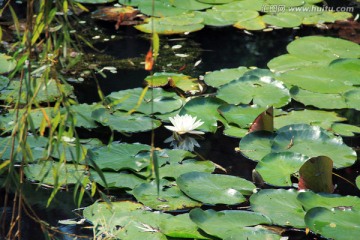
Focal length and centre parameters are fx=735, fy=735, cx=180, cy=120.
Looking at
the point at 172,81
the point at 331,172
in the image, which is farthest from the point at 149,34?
the point at 331,172

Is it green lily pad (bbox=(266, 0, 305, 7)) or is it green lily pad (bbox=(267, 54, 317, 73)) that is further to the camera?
green lily pad (bbox=(266, 0, 305, 7))

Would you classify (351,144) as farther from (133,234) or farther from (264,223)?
(133,234)

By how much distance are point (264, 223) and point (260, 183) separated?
12.4 inches

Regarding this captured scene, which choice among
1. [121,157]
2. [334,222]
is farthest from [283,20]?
[334,222]

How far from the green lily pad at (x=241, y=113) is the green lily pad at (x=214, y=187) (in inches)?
18.2

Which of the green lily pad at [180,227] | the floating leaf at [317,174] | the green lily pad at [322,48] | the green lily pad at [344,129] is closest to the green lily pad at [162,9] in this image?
the green lily pad at [322,48]

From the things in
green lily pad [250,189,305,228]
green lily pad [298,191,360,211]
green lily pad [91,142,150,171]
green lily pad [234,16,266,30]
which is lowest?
green lily pad [250,189,305,228]

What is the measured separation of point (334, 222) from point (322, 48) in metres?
1.74

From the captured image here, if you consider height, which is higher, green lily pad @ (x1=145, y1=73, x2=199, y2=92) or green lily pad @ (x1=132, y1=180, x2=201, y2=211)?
green lily pad @ (x1=145, y1=73, x2=199, y2=92)

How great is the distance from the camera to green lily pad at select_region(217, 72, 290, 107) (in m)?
3.24

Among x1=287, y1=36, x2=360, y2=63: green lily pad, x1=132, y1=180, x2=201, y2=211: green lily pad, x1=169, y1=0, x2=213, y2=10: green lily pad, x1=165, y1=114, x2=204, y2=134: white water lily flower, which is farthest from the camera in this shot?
x1=169, y1=0, x2=213, y2=10: green lily pad

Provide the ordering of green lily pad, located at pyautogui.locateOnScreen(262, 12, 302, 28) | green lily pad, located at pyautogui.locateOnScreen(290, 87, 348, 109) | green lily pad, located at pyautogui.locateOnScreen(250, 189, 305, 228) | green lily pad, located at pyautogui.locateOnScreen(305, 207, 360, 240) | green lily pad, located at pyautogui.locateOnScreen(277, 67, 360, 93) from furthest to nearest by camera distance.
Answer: green lily pad, located at pyautogui.locateOnScreen(262, 12, 302, 28), green lily pad, located at pyautogui.locateOnScreen(277, 67, 360, 93), green lily pad, located at pyautogui.locateOnScreen(290, 87, 348, 109), green lily pad, located at pyautogui.locateOnScreen(250, 189, 305, 228), green lily pad, located at pyautogui.locateOnScreen(305, 207, 360, 240)

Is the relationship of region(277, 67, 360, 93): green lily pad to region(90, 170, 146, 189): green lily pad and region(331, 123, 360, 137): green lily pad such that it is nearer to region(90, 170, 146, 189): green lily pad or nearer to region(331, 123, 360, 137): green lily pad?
region(331, 123, 360, 137): green lily pad

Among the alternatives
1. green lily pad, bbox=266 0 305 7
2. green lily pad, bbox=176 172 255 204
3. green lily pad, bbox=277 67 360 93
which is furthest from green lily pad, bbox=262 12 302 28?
green lily pad, bbox=176 172 255 204
